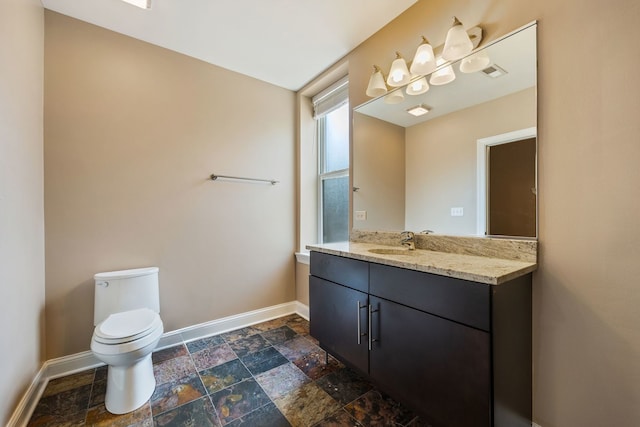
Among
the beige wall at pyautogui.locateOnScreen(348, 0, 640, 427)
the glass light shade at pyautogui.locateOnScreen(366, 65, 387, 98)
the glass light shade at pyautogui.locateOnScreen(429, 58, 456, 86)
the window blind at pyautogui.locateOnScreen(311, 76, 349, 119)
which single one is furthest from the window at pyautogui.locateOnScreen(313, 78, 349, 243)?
the beige wall at pyautogui.locateOnScreen(348, 0, 640, 427)

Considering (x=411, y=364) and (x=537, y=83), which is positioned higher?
(x=537, y=83)

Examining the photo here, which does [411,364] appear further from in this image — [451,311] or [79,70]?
[79,70]

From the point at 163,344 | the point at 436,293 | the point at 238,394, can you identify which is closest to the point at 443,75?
the point at 436,293

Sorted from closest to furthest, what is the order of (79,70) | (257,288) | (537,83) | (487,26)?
(537,83)
(487,26)
(79,70)
(257,288)

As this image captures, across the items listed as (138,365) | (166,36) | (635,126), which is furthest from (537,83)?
(138,365)

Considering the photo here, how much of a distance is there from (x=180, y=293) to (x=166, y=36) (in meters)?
2.04

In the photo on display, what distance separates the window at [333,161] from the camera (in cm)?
265

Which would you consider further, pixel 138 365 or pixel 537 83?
pixel 138 365

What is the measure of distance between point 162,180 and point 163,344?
133cm

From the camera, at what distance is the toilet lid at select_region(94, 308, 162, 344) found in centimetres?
144

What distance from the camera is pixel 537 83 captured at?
1241mm

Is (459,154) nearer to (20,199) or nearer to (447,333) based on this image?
(447,333)

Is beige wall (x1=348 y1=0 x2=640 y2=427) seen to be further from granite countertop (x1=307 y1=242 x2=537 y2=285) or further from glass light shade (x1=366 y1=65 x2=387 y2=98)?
glass light shade (x1=366 y1=65 x2=387 y2=98)

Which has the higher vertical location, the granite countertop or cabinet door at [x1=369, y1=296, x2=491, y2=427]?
the granite countertop
